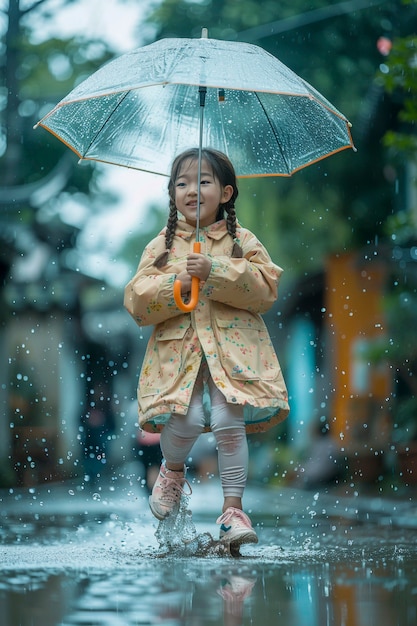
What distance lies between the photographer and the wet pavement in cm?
364

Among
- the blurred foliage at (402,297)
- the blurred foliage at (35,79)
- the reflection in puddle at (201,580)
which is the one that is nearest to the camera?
the reflection in puddle at (201,580)

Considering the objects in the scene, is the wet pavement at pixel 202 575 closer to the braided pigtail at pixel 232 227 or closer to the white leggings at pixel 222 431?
the white leggings at pixel 222 431

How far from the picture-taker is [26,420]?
1948cm

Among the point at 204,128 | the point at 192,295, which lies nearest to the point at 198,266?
the point at 192,295

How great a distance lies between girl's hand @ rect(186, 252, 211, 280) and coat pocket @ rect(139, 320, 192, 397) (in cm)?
31

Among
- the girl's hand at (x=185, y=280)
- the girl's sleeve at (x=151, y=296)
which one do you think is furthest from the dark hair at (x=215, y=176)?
the girl's hand at (x=185, y=280)

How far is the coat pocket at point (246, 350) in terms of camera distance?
5.35 metres

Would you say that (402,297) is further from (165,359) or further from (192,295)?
(192,295)

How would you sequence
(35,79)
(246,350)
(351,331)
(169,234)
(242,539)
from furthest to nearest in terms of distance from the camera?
1. (351,331)
2. (35,79)
3. (169,234)
4. (246,350)
5. (242,539)

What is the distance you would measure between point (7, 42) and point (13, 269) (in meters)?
5.37

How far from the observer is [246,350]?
215 inches

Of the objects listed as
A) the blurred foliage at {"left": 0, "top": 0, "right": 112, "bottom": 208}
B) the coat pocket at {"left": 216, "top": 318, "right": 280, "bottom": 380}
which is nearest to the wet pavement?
the coat pocket at {"left": 216, "top": 318, "right": 280, "bottom": 380}

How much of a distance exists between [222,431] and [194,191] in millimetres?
1102

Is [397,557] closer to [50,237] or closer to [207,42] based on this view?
[207,42]
